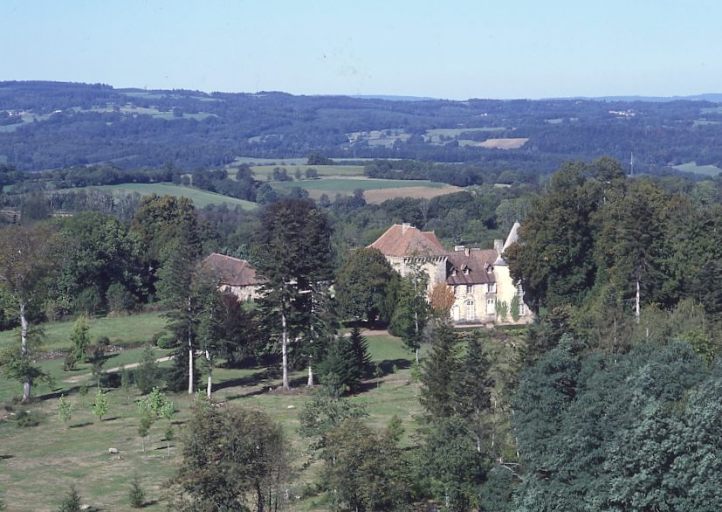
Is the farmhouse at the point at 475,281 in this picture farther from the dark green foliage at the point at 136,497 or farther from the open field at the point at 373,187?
the open field at the point at 373,187

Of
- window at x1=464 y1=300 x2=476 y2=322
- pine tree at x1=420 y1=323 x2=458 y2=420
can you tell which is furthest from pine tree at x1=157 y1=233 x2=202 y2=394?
window at x1=464 y1=300 x2=476 y2=322

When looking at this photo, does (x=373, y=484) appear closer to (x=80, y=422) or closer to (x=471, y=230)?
(x=80, y=422)

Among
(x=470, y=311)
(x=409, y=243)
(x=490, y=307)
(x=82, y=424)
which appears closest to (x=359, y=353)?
(x=82, y=424)

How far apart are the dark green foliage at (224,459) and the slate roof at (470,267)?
119 feet

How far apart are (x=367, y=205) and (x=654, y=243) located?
7845cm

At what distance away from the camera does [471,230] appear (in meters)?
99.0

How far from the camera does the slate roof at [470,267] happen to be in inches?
2461

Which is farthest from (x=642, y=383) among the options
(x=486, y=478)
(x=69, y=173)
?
(x=69, y=173)

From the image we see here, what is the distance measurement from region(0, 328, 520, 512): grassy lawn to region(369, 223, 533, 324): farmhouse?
7.63m

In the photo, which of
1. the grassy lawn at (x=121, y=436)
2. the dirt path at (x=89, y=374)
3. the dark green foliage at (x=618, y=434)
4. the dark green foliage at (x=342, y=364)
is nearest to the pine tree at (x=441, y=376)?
the grassy lawn at (x=121, y=436)

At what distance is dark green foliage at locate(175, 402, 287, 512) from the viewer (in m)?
25.9

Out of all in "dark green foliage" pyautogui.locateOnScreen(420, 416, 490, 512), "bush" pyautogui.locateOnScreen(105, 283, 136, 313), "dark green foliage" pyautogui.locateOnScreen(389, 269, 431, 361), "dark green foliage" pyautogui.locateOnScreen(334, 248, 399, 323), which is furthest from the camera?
"bush" pyautogui.locateOnScreen(105, 283, 136, 313)

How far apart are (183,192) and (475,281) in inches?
3332

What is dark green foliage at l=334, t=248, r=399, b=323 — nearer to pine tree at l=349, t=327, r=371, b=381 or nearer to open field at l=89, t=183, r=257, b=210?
pine tree at l=349, t=327, r=371, b=381
